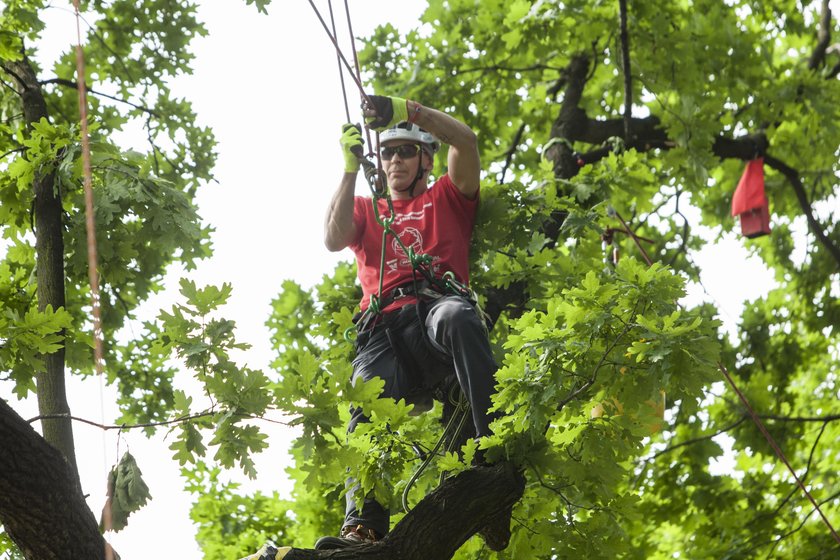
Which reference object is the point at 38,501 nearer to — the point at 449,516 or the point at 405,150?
the point at 449,516

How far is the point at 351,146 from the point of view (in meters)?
4.57

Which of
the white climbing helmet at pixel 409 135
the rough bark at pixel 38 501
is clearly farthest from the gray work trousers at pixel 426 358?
the rough bark at pixel 38 501

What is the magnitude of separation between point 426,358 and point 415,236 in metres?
0.55

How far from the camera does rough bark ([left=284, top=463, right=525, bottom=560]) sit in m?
4.13

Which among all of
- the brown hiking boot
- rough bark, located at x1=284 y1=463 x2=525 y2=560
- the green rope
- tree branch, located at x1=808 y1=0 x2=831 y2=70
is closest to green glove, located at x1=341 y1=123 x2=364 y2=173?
the green rope

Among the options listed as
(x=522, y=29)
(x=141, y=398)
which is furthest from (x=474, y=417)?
(x=522, y=29)

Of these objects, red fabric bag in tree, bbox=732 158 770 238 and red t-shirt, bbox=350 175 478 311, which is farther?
red fabric bag in tree, bbox=732 158 770 238

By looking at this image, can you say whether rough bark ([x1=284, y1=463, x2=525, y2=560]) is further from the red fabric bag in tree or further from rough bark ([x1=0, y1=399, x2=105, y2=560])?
the red fabric bag in tree

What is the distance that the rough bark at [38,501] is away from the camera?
365 centimetres

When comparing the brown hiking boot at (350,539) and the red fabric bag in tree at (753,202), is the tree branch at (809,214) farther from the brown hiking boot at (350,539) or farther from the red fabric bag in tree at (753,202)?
the brown hiking boot at (350,539)

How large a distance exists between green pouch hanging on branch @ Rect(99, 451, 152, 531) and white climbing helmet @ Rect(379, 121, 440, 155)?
1.81 metres

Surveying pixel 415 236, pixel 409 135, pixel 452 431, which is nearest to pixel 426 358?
pixel 452 431

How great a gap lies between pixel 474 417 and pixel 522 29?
14.4 ft

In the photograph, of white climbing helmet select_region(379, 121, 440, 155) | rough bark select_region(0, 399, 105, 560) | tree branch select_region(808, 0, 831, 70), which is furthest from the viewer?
tree branch select_region(808, 0, 831, 70)
